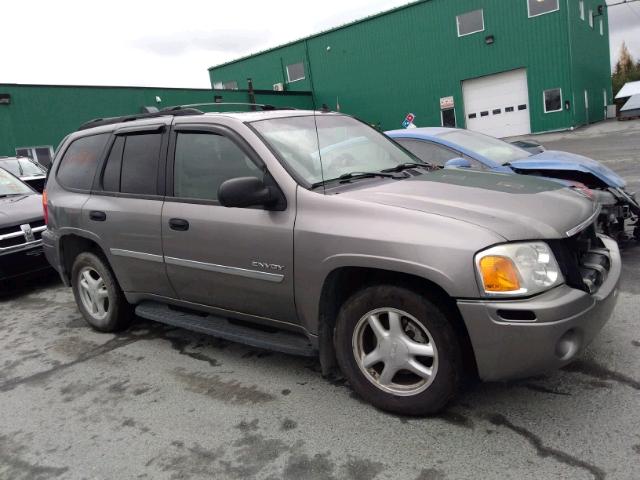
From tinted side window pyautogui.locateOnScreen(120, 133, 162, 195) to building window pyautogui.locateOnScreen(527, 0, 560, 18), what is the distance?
2579cm

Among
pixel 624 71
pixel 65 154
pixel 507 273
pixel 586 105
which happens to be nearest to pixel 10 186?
pixel 65 154

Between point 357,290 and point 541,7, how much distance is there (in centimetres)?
2674

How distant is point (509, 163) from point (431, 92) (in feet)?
83.7

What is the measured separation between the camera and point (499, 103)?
91.5ft

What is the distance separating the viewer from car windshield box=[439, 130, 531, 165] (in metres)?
6.05

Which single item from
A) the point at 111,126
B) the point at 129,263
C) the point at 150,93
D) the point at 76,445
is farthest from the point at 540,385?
the point at 150,93

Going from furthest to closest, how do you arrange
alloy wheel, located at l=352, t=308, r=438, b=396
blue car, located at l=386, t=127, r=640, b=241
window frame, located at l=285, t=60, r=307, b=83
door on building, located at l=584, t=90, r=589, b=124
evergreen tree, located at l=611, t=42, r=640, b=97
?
evergreen tree, located at l=611, t=42, r=640, b=97 → window frame, located at l=285, t=60, r=307, b=83 → door on building, located at l=584, t=90, r=589, b=124 → blue car, located at l=386, t=127, r=640, b=241 → alloy wheel, located at l=352, t=308, r=438, b=396

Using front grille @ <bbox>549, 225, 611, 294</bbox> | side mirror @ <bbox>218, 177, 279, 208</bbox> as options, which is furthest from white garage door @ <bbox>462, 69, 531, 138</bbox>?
side mirror @ <bbox>218, 177, 279, 208</bbox>

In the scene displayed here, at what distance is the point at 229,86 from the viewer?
39500mm

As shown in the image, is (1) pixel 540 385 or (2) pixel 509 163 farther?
(2) pixel 509 163

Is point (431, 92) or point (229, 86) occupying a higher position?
point (229, 86)

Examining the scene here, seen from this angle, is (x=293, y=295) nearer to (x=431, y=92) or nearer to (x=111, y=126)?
(x=111, y=126)

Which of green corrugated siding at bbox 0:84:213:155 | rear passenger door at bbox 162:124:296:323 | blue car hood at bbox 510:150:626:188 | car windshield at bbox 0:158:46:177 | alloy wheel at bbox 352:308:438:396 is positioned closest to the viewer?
alloy wheel at bbox 352:308:438:396

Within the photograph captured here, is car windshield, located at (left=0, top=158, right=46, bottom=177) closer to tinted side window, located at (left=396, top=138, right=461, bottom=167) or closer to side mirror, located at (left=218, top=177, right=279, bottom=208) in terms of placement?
tinted side window, located at (left=396, top=138, right=461, bottom=167)
